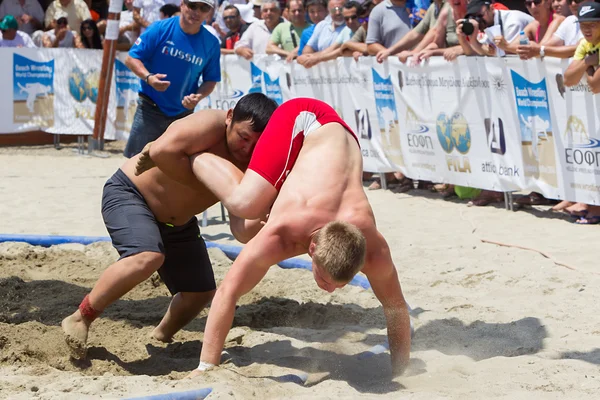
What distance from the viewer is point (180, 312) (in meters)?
5.00

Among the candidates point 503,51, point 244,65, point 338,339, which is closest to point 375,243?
point 338,339

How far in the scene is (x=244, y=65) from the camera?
11781mm

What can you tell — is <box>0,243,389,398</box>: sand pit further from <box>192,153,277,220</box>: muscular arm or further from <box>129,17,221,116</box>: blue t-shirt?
<box>129,17,221,116</box>: blue t-shirt

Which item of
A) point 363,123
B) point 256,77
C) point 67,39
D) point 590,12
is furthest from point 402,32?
point 67,39

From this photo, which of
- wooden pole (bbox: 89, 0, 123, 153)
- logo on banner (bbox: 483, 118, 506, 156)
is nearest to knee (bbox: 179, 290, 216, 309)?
logo on banner (bbox: 483, 118, 506, 156)

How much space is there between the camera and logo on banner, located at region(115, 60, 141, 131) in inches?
545

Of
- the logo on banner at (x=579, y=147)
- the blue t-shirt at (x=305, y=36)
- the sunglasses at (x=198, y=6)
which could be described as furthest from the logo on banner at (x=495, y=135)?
the blue t-shirt at (x=305, y=36)

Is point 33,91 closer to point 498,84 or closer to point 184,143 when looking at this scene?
point 498,84

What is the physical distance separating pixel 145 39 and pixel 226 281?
12.3ft

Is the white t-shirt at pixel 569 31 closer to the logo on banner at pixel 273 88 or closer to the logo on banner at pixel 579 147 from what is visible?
the logo on banner at pixel 579 147

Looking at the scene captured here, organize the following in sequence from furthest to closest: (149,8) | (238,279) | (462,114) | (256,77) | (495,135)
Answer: (149,8) → (256,77) → (462,114) → (495,135) → (238,279)

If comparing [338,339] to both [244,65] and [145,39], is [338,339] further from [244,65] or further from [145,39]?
[244,65]

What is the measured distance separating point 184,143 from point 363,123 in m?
6.12

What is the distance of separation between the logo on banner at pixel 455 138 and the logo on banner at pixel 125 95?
631 cm
